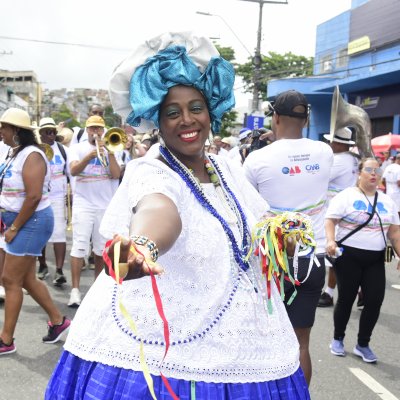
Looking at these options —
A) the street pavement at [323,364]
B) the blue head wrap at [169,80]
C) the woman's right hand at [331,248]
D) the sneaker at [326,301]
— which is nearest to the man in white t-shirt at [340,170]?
the sneaker at [326,301]

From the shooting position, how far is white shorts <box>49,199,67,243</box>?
21.9 ft

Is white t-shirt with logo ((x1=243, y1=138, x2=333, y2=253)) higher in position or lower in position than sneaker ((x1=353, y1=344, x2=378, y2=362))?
higher

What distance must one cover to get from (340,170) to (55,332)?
337 cm

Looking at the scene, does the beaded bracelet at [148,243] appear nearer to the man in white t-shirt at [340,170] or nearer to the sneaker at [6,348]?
the sneaker at [6,348]

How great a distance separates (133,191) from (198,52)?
0.69 m

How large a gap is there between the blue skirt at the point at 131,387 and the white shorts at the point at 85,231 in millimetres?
3875

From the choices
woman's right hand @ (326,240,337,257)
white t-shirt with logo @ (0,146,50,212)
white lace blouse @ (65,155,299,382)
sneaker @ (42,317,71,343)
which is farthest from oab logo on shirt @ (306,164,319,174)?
sneaker @ (42,317,71,343)

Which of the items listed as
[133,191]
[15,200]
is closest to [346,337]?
[15,200]

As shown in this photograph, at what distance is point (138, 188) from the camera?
5.88ft

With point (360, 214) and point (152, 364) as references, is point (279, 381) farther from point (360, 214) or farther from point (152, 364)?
point (360, 214)

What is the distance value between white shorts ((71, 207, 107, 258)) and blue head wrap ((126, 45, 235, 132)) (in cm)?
376

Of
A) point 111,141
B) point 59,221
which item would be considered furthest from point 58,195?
point 111,141

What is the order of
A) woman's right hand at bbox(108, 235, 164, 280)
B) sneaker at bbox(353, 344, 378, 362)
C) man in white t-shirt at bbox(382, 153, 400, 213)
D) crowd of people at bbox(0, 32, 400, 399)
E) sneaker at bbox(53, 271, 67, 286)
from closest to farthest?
woman's right hand at bbox(108, 235, 164, 280) < crowd of people at bbox(0, 32, 400, 399) < sneaker at bbox(353, 344, 378, 362) < sneaker at bbox(53, 271, 67, 286) < man in white t-shirt at bbox(382, 153, 400, 213)

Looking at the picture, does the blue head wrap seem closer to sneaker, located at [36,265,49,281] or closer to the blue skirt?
the blue skirt
